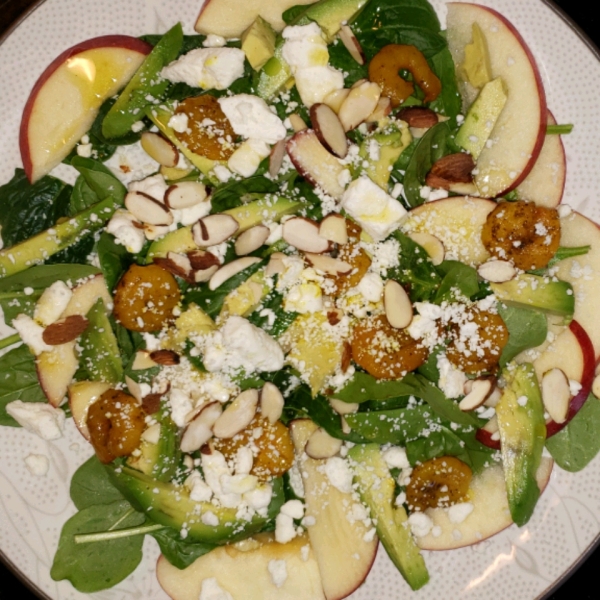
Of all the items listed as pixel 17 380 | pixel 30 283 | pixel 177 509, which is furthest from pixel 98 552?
pixel 30 283

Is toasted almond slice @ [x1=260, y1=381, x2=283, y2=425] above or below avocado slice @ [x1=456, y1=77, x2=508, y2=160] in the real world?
below

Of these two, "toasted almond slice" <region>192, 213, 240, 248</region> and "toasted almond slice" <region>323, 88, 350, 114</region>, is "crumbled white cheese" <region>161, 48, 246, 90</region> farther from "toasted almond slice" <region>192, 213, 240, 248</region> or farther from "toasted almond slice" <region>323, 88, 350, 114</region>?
"toasted almond slice" <region>192, 213, 240, 248</region>

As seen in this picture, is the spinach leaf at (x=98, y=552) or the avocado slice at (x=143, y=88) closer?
the avocado slice at (x=143, y=88)

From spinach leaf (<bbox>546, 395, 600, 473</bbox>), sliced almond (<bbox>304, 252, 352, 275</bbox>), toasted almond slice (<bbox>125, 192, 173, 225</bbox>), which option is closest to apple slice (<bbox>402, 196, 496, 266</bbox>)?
sliced almond (<bbox>304, 252, 352, 275</bbox>)

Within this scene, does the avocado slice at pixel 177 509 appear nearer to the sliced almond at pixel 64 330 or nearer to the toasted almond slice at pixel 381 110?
the sliced almond at pixel 64 330

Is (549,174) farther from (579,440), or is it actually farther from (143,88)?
(143,88)

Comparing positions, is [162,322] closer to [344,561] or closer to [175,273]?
[175,273]

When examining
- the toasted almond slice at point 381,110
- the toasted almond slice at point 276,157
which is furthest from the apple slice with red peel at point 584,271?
the toasted almond slice at point 276,157
